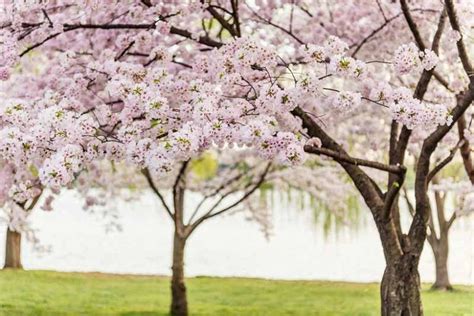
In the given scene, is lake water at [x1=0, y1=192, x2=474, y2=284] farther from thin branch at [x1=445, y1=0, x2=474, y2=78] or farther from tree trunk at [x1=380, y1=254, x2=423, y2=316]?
thin branch at [x1=445, y1=0, x2=474, y2=78]


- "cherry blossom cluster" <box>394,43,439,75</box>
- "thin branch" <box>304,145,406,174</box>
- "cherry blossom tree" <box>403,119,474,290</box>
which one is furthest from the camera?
"cherry blossom tree" <box>403,119,474,290</box>

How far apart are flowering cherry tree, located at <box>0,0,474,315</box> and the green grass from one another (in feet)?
11.8

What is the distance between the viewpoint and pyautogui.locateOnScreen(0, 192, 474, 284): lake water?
15.1 meters

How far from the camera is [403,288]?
5.29 metres

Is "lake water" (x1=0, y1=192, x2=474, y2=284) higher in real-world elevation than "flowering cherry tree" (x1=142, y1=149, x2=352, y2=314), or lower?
lower

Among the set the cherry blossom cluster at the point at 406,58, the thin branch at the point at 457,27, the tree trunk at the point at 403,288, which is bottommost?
the tree trunk at the point at 403,288

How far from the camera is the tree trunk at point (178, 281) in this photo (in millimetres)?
8773

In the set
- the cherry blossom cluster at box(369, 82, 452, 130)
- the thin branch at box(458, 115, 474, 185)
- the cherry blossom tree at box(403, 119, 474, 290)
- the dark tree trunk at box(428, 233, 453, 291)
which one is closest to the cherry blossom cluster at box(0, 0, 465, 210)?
the cherry blossom cluster at box(369, 82, 452, 130)

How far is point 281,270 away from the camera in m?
15.8

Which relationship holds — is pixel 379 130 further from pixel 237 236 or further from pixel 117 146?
pixel 237 236

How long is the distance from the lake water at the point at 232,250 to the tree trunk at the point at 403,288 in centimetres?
744

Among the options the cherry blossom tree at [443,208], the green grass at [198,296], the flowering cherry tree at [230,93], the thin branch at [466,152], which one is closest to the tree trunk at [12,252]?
the green grass at [198,296]

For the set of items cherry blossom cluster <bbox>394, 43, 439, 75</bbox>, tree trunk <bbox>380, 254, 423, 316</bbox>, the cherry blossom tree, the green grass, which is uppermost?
cherry blossom cluster <bbox>394, 43, 439, 75</bbox>

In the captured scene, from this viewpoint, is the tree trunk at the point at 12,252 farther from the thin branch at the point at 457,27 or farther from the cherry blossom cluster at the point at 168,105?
the thin branch at the point at 457,27
